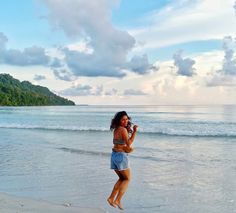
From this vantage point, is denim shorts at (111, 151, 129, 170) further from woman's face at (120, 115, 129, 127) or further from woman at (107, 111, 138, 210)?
woman's face at (120, 115, 129, 127)

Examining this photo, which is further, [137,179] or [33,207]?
[137,179]

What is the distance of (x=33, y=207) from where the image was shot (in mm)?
8352

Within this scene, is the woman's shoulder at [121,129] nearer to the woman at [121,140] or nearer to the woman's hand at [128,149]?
the woman at [121,140]

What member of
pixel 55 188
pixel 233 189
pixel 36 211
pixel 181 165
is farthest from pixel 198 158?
pixel 36 211

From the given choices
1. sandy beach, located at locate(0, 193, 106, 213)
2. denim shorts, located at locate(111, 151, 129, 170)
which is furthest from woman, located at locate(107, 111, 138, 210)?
sandy beach, located at locate(0, 193, 106, 213)

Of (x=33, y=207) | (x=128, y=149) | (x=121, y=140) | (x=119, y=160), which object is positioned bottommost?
(x=33, y=207)

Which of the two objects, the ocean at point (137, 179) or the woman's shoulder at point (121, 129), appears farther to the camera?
the ocean at point (137, 179)

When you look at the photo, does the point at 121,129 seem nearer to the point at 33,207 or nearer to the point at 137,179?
the point at 33,207

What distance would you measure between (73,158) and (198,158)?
522 cm

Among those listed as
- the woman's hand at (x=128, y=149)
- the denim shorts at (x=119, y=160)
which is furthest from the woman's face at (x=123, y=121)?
the denim shorts at (x=119, y=160)

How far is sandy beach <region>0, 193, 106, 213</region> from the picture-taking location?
8062 mm

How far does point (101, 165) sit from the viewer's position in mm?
14852

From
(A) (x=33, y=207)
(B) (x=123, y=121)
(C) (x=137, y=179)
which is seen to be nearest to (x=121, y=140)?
(B) (x=123, y=121)

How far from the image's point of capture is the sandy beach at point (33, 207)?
26.5 ft
